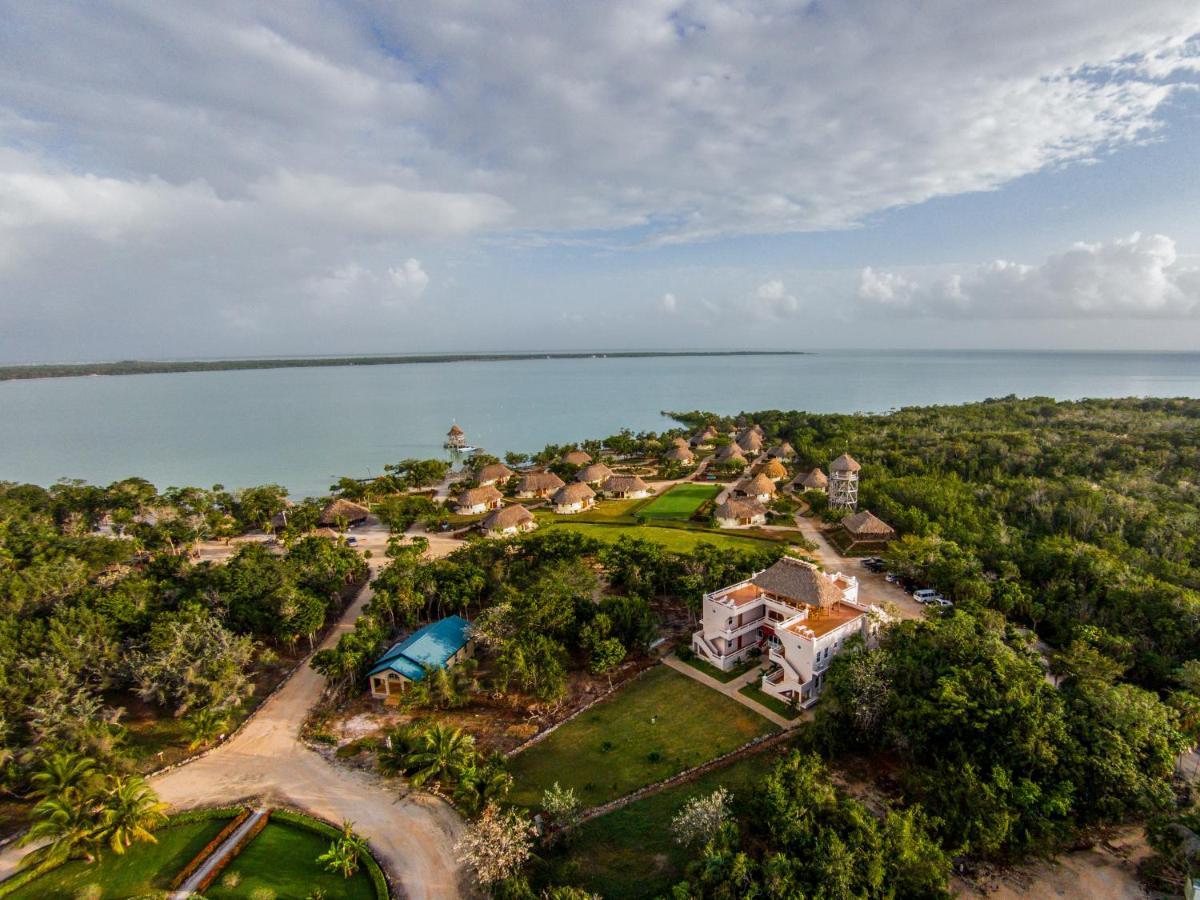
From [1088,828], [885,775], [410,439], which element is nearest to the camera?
[1088,828]

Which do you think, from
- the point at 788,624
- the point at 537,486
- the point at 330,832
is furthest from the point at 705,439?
the point at 330,832

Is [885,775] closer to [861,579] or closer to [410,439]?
[861,579]

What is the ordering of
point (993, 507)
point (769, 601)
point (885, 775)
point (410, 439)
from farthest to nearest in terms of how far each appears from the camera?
1. point (410, 439)
2. point (993, 507)
3. point (769, 601)
4. point (885, 775)

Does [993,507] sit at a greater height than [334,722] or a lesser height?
greater

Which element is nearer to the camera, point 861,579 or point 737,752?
point 737,752

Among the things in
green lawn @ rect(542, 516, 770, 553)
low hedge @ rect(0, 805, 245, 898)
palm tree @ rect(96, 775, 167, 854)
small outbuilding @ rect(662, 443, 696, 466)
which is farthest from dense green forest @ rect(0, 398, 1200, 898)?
small outbuilding @ rect(662, 443, 696, 466)

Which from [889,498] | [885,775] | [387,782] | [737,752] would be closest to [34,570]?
[387,782]

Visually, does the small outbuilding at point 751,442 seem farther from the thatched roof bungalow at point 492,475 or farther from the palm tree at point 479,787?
the palm tree at point 479,787
